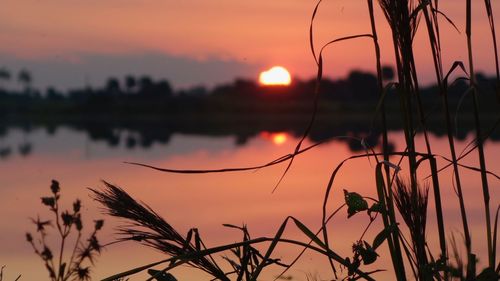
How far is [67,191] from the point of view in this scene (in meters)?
13.3

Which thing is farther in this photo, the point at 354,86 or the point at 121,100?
the point at 121,100

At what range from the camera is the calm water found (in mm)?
6949

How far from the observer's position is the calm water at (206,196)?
6.95m

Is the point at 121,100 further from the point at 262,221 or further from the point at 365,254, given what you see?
the point at 365,254

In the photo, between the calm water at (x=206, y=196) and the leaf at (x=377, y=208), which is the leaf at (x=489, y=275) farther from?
the calm water at (x=206, y=196)

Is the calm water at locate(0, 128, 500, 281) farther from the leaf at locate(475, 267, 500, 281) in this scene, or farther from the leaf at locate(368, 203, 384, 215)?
the leaf at locate(475, 267, 500, 281)

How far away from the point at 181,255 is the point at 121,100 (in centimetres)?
6314

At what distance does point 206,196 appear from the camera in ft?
42.5

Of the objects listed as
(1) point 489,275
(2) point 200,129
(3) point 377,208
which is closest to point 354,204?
(3) point 377,208

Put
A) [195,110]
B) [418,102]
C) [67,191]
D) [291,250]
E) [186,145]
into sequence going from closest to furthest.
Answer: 1. [418,102]
2. [291,250]
3. [67,191]
4. [186,145]
5. [195,110]

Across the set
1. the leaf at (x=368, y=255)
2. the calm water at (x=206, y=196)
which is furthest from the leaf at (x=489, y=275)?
the calm water at (x=206, y=196)

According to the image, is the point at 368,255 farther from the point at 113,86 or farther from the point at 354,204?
the point at 113,86

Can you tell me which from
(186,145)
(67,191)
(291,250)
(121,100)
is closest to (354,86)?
(121,100)

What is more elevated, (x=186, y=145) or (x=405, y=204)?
(x=405, y=204)
